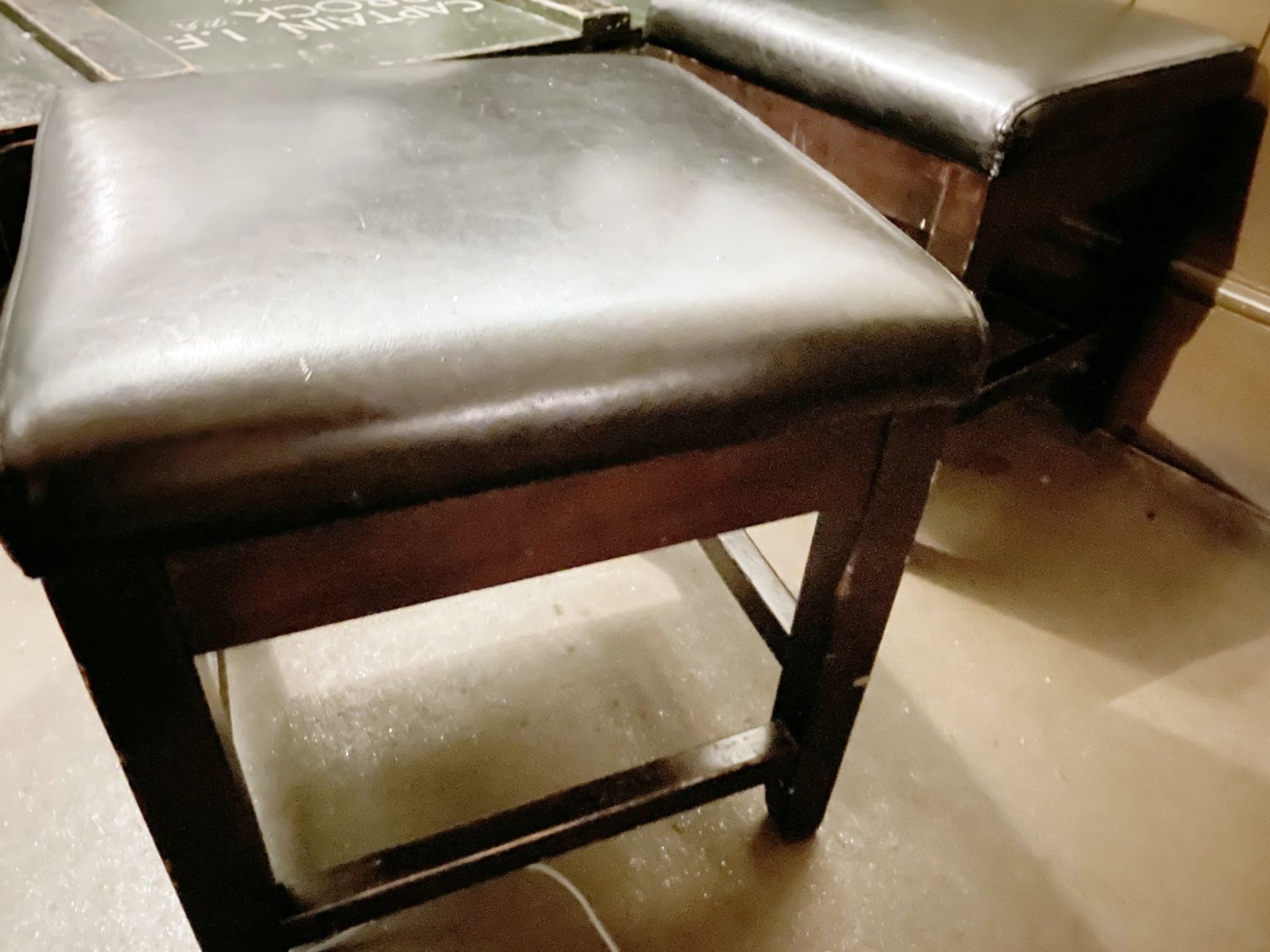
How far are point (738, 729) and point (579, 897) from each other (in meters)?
0.21

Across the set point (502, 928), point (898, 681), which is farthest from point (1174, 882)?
point (502, 928)

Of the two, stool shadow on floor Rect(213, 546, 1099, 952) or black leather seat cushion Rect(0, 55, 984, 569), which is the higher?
black leather seat cushion Rect(0, 55, 984, 569)

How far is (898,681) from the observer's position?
0.91 metres

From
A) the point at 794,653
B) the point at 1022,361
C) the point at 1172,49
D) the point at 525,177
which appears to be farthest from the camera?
the point at 1022,361

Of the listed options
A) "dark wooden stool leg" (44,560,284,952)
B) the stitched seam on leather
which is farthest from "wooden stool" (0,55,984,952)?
the stitched seam on leather

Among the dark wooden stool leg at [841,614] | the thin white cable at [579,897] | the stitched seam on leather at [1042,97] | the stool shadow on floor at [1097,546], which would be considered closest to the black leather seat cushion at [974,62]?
the stitched seam on leather at [1042,97]

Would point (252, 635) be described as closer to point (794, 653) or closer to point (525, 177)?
point (525, 177)

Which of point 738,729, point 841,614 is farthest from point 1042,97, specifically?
point 738,729

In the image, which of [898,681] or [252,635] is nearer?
[252,635]

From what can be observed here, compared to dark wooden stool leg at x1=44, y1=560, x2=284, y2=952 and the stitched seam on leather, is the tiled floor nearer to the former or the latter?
dark wooden stool leg at x1=44, y1=560, x2=284, y2=952

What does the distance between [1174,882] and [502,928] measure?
0.52 m

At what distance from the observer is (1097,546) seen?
1094 mm

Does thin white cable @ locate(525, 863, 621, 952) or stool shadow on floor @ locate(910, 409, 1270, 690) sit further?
stool shadow on floor @ locate(910, 409, 1270, 690)

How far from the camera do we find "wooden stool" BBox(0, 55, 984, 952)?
39 cm
